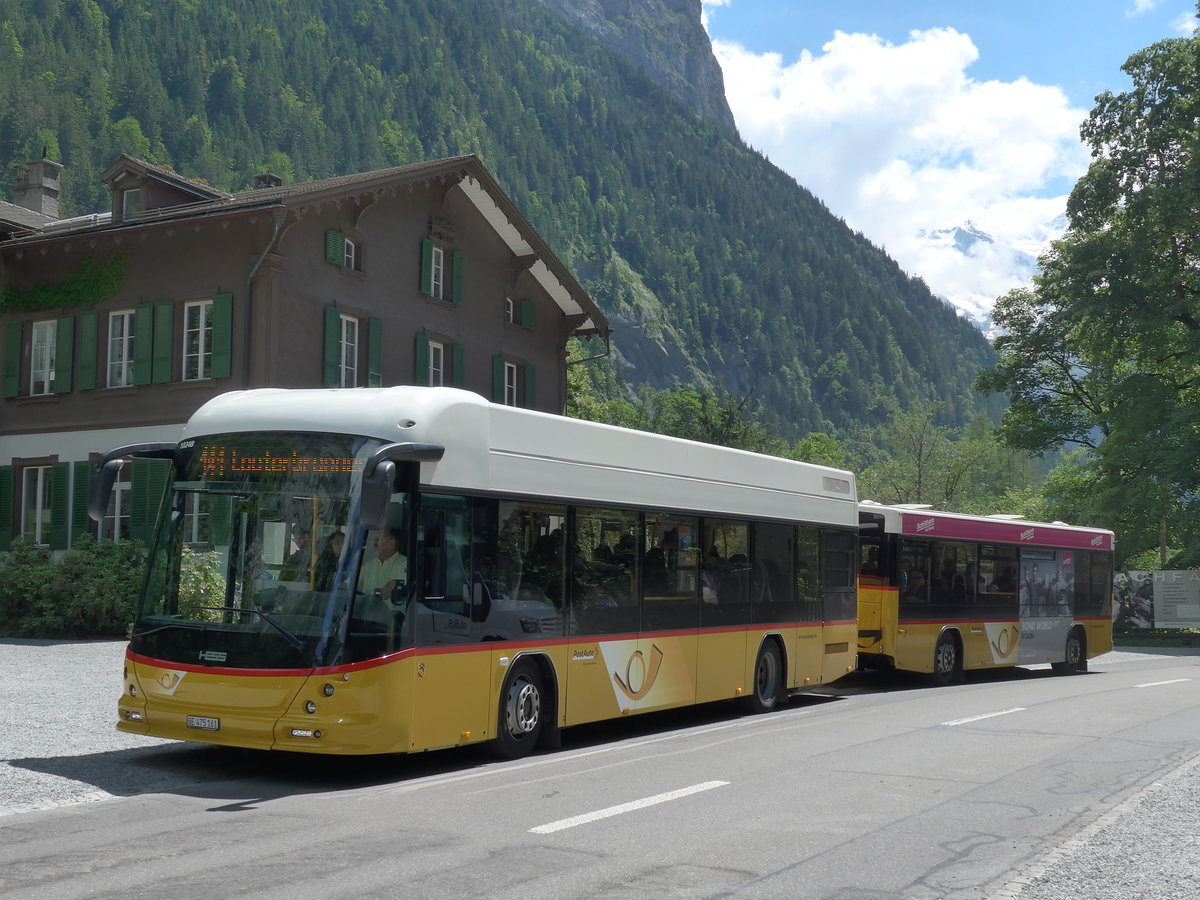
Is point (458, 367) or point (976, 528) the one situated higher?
point (458, 367)

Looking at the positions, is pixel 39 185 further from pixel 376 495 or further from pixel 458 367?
pixel 376 495

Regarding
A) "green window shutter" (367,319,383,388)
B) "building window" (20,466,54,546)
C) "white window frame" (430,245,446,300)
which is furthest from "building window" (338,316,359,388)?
"building window" (20,466,54,546)

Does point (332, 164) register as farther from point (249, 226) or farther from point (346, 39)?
point (249, 226)

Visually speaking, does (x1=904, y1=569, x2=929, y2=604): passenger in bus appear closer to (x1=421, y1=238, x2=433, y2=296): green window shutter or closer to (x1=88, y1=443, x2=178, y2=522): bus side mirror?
(x1=88, y1=443, x2=178, y2=522): bus side mirror

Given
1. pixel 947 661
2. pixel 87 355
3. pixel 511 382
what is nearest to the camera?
pixel 947 661

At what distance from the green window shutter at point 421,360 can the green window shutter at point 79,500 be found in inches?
284

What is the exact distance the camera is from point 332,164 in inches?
6235

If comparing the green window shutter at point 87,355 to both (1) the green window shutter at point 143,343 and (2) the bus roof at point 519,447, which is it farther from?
(2) the bus roof at point 519,447

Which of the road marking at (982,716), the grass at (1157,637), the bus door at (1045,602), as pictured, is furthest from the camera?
the grass at (1157,637)

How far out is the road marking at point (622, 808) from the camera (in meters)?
7.75

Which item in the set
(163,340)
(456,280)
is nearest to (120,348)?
(163,340)

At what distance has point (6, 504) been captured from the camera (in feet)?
91.2

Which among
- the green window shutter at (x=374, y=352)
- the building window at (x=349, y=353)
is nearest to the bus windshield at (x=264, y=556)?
the building window at (x=349, y=353)

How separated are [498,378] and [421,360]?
327 cm
